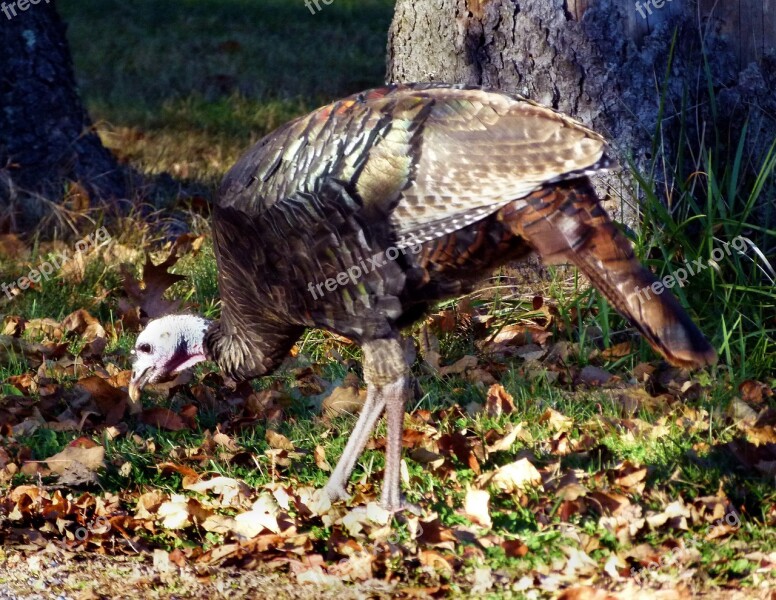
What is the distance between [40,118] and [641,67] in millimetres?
3559

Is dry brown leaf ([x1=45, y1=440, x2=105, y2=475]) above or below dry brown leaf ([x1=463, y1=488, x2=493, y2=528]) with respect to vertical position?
above

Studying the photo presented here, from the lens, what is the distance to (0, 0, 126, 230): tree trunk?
642cm

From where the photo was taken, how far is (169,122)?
885 cm

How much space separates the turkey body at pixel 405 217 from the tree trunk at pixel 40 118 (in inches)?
119

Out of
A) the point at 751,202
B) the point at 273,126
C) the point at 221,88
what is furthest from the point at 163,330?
the point at 221,88

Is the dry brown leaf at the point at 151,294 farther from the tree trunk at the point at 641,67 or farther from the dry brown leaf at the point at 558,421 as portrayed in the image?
the dry brown leaf at the point at 558,421

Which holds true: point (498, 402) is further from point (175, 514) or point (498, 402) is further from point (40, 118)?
point (40, 118)

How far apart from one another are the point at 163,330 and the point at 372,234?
3.93 ft

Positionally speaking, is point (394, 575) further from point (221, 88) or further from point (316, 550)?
point (221, 88)

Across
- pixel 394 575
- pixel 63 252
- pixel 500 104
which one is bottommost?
pixel 394 575

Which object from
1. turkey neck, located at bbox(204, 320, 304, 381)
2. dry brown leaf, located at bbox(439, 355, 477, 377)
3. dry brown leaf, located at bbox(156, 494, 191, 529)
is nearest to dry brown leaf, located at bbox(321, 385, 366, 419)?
turkey neck, located at bbox(204, 320, 304, 381)

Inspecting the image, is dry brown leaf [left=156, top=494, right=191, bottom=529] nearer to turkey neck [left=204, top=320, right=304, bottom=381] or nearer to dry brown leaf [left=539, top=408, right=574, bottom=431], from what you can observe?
turkey neck [left=204, top=320, right=304, bottom=381]

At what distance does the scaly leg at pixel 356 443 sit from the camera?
3664 mm

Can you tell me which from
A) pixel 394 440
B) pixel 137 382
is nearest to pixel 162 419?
pixel 137 382
